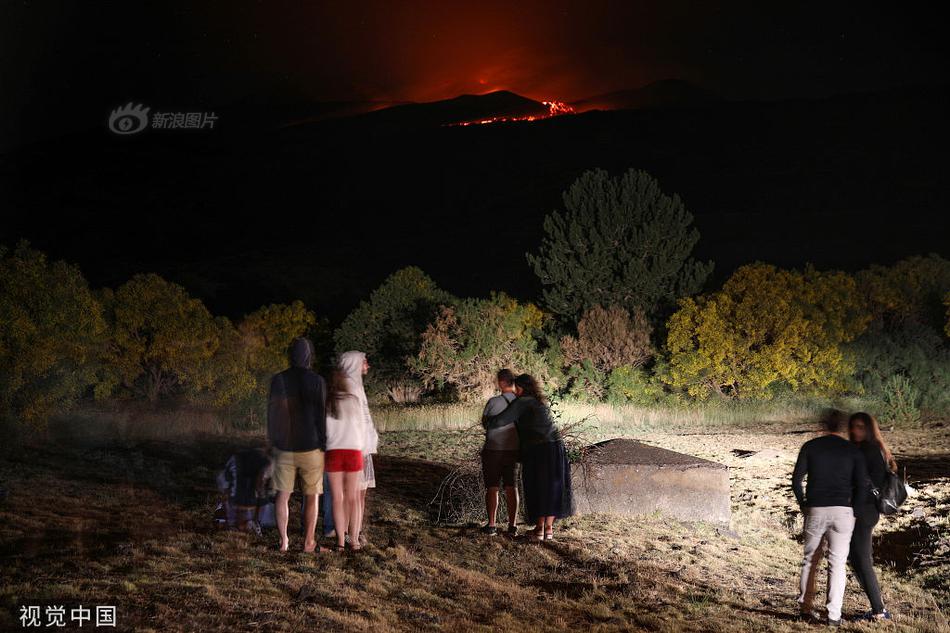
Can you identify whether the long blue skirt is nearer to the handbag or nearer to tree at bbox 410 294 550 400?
the handbag

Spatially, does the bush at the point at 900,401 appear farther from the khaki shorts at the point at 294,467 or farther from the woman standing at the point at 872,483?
the khaki shorts at the point at 294,467

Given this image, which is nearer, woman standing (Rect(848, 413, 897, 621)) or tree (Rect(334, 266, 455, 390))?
woman standing (Rect(848, 413, 897, 621))

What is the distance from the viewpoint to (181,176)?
120500 millimetres

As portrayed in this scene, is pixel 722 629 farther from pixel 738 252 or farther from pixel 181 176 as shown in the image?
pixel 181 176

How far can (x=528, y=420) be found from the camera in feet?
28.2

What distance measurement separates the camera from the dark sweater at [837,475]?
6602mm

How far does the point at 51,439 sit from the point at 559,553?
1156 centimetres

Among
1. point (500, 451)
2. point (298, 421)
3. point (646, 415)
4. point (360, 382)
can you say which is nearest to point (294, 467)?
point (298, 421)

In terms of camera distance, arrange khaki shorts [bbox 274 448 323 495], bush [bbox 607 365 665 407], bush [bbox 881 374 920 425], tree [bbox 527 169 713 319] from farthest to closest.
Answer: tree [bbox 527 169 713 319] < bush [bbox 607 365 665 407] < bush [bbox 881 374 920 425] < khaki shorts [bbox 274 448 323 495]

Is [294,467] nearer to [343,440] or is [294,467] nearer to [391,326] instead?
[343,440]

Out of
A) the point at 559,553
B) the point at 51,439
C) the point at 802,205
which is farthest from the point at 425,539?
the point at 802,205

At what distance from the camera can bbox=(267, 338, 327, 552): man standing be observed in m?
7.17

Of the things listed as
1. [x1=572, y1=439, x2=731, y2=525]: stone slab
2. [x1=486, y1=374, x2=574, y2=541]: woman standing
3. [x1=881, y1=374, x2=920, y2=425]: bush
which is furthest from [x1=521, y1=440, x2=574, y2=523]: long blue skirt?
A: [x1=881, y1=374, x2=920, y2=425]: bush

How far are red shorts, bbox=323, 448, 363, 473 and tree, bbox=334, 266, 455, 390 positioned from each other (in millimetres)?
17966
